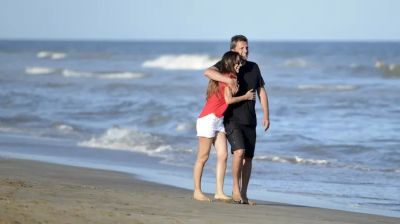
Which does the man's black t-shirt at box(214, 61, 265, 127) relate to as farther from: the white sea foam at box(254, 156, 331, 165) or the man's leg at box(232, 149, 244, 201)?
the white sea foam at box(254, 156, 331, 165)

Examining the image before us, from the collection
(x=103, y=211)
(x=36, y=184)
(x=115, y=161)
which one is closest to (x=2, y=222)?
(x=103, y=211)

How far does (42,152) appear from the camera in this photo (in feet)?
42.7

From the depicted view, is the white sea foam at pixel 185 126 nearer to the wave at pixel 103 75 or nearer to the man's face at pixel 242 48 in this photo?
the man's face at pixel 242 48

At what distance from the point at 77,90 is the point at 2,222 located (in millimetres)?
23523

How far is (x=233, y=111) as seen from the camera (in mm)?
7926

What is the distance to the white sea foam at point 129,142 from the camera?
45.8 ft

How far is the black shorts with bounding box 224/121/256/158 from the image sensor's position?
7.87m

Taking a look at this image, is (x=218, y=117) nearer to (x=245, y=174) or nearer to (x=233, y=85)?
(x=233, y=85)

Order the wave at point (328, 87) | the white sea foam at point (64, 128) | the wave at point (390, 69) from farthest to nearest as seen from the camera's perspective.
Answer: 1. the wave at point (390, 69)
2. the wave at point (328, 87)
3. the white sea foam at point (64, 128)

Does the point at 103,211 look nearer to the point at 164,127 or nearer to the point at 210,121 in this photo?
the point at 210,121

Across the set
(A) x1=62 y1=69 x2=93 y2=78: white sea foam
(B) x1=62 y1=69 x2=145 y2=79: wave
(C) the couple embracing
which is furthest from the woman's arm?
(A) x1=62 y1=69 x2=93 y2=78: white sea foam

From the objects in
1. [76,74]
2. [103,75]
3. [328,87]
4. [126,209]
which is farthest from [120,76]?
[126,209]

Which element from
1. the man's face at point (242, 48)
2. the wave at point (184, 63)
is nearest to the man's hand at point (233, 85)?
the man's face at point (242, 48)

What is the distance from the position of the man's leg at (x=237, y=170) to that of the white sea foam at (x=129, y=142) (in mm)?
5293
